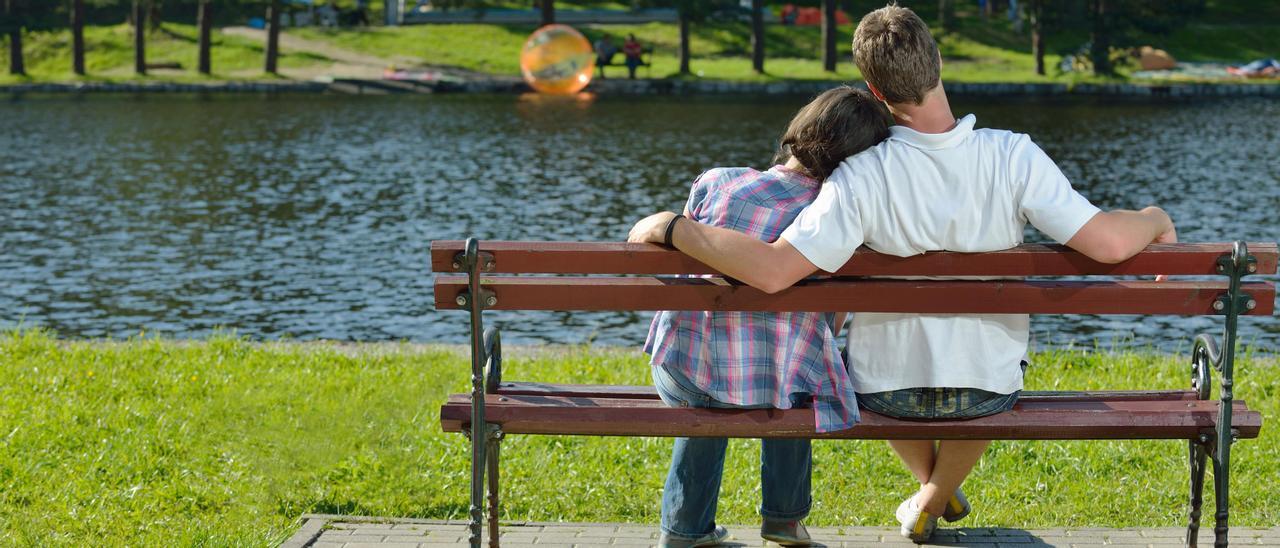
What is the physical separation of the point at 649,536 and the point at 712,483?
0.42 meters

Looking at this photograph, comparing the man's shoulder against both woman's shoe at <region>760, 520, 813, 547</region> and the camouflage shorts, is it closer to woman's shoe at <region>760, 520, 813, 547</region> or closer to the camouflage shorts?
the camouflage shorts

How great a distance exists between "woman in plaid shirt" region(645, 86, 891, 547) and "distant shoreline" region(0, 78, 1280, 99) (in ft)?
133

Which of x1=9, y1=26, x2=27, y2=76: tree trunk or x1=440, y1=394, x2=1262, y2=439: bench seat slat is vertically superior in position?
x1=440, y1=394, x2=1262, y2=439: bench seat slat

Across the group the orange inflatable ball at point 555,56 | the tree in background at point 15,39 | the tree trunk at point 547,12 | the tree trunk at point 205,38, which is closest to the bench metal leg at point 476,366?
the orange inflatable ball at point 555,56

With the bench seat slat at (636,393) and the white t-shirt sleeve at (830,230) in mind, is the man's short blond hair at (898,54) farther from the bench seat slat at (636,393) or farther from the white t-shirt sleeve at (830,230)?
the bench seat slat at (636,393)

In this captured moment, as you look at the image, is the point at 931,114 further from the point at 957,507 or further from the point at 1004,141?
the point at 957,507

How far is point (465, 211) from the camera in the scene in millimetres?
20422

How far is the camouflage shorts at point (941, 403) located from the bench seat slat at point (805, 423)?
3cm

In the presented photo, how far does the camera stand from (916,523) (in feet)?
15.9

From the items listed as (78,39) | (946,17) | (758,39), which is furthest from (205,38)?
(946,17)

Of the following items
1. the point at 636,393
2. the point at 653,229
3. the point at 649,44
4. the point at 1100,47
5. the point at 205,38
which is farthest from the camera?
the point at 649,44

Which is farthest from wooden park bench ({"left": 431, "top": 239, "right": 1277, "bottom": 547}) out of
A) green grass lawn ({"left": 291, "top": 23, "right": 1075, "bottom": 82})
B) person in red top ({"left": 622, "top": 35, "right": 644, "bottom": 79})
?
person in red top ({"left": 622, "top": 35, "right": 644, "bottom": 79})

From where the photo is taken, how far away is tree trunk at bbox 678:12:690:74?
48375 mm

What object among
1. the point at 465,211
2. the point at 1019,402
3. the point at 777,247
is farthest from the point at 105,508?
the point at 465,211
